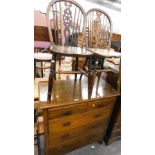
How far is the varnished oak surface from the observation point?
1140 mm

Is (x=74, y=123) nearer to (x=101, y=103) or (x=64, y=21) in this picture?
(x=101, y=103)

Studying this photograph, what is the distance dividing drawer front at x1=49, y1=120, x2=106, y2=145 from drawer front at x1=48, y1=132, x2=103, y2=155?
0.05 metres

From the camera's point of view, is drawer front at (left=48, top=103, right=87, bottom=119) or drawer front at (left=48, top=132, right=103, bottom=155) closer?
drawer front at (left=48, top=103, right=87, bottom=119)

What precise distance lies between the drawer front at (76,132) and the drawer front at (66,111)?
0.69ft

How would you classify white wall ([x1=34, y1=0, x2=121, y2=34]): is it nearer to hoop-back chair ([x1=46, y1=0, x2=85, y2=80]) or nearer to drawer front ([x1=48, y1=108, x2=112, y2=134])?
hoop-back chair ([x1=46, y1=0, x2=85, y2=80])

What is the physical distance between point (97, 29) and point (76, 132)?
3.83 feet

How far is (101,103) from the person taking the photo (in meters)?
1.34

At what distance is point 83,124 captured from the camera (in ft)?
4.38

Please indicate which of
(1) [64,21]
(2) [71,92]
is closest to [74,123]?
(2) [71,92]

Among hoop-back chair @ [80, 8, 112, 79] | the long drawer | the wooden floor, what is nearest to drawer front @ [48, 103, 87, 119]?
the long drawer
